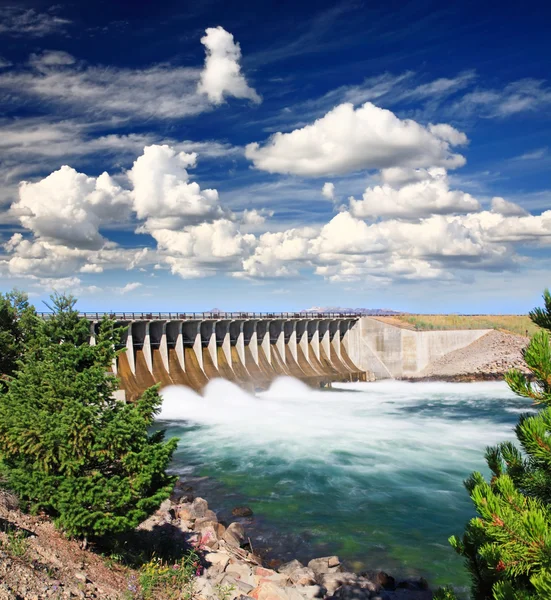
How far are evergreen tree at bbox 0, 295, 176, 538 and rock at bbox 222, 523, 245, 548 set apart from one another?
274 inches

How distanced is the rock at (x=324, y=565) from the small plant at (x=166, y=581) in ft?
17.0

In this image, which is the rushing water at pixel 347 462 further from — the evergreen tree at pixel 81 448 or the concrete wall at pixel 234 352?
the evergreen tree at pixel 81 448

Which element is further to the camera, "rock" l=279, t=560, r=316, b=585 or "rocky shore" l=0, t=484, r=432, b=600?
"rock" l=279, t=560, r=316, b=585

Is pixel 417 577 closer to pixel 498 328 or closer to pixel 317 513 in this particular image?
pixel 317 513

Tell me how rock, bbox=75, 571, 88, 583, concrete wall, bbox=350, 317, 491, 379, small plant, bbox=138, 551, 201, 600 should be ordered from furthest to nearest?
concrete wall, bbox=350, 317, 491, 379 → small plant, bbox=138, 551, 201, 600 → rock, bbox=75, 571, 88, 583

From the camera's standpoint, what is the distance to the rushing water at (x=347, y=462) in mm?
21078

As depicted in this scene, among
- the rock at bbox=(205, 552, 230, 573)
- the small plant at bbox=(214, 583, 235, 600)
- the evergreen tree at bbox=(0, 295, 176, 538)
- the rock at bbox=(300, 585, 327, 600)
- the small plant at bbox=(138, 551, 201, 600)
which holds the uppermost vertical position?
the evergreen tree at bbox=(0, 295, 176, 538)

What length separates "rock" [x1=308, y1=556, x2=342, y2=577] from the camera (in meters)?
18.2

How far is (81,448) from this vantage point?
1346 cm

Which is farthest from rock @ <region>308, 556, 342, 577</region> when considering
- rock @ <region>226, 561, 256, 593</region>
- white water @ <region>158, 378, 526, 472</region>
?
white water @ <region>158, 378, 526, 472</region>

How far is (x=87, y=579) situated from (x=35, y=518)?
352 cm

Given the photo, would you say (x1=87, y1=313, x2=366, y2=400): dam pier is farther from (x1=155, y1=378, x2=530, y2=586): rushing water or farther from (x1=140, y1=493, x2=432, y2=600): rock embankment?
(x1=140, y1=493, x2=432, y2=600): rock embankment

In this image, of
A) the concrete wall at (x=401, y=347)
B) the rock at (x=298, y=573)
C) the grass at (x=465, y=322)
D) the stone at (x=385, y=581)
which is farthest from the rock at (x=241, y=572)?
the grass at (x=465, y=322)

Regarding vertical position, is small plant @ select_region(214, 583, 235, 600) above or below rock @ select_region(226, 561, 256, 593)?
above
